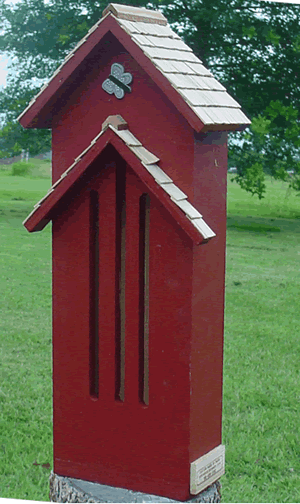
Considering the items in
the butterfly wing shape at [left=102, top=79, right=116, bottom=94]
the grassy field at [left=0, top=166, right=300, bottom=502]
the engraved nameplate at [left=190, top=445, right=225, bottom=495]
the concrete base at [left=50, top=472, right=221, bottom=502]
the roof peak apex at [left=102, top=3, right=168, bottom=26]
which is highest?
the roof peak apex at [left=102, top=3, right=168, bottom=26]

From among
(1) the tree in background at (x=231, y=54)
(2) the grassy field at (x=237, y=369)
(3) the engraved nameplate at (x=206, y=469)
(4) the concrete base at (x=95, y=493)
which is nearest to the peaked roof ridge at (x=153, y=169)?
(3) the engraved nameplate at (x=206, y=469)

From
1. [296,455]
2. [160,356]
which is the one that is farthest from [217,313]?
[296,455]

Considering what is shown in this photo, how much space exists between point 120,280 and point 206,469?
862mm

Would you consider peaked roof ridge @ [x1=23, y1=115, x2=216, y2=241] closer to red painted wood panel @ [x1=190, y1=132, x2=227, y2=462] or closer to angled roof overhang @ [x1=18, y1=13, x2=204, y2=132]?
red painted wood panel @ [x1=190, y1=132, x2=227, y2=462]

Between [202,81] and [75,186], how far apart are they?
26.6 inches

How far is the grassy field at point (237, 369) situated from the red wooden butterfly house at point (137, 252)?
116 cm

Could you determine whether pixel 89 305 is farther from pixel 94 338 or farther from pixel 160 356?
pixel 160 356

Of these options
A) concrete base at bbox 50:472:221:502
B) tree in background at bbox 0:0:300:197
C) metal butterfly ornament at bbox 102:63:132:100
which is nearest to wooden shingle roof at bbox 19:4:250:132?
metal butterfly ornament at bbox 102:63:132:100

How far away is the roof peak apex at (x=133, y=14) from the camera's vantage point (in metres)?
3.04

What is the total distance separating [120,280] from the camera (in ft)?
10.5

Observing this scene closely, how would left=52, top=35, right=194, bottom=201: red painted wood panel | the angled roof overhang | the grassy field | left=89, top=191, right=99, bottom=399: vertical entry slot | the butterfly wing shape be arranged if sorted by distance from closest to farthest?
the angled roof overhang, left=52, top=35, right=194, bottom=201: red painted wood panel, the butterfly wing shape, left=89, top=191, right=99, bottom=399: vertical entry slot, the grassy field

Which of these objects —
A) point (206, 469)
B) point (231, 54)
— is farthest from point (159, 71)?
point (231, 54)

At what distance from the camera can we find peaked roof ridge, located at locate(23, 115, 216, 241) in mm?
2885

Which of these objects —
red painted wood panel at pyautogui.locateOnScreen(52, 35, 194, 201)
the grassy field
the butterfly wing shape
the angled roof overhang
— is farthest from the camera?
the grassy field
